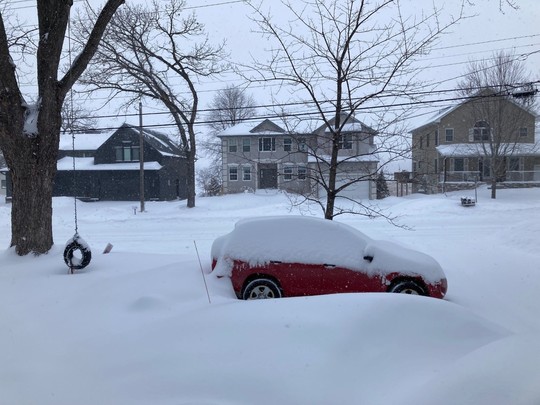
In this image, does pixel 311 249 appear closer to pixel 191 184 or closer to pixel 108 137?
pixel 191 184

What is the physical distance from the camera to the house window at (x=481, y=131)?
112ft

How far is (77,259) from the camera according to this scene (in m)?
7.69

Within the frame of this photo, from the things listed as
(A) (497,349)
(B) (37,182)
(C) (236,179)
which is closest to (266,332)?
(A) (497,349)

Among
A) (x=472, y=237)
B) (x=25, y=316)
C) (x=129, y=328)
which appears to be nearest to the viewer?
(x=129, y=328)

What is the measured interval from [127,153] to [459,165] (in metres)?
29.1

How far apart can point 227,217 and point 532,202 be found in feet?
64.0

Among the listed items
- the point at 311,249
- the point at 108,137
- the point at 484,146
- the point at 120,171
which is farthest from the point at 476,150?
the point at 311,249

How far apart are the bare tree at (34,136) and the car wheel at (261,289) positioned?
4.38 m

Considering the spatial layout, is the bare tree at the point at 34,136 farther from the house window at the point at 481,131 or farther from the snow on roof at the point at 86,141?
the snow on roof at the point at 86,141

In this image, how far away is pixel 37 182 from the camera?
355 inches

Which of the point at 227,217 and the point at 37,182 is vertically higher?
the point at 37,182

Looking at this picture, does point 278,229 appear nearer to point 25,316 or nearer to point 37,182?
point 25,316

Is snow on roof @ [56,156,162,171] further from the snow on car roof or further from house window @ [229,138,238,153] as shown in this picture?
the snow on car roof

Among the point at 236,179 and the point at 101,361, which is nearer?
the point at 101,361
